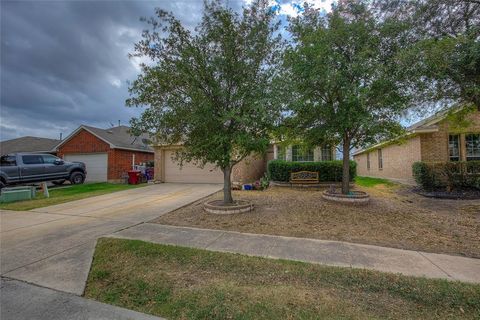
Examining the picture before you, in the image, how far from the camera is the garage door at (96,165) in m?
17.8

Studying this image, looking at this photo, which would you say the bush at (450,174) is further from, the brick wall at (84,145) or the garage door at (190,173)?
the brick wall at (84,145)

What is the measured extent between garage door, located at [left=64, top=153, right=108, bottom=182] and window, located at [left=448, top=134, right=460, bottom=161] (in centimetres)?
2163

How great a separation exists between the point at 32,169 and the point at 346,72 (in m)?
16.6

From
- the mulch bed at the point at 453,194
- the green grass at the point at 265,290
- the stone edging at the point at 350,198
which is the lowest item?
the green grass at the point at 265,290

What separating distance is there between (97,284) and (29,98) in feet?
57.5

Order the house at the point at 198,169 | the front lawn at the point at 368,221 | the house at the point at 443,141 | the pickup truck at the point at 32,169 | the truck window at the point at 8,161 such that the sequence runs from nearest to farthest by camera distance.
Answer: the front lawn at the point at 368,221 < the house at the point at 443,141 < the pickup truck at the point at 32,169 < the truck window at the point at 8,161 < the house at the point at 198,169

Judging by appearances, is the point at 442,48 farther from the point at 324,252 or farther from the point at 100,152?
the point at 100,152

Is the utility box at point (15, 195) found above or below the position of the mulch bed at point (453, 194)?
above

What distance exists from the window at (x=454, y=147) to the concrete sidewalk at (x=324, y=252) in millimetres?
10992

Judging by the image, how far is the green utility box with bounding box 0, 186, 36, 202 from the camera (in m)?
10.3

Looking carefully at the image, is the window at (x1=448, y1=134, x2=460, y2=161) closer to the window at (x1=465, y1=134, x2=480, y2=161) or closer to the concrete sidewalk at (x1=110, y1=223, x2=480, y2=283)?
the window at (x1=465, y1=134, x2=480, y2=161)

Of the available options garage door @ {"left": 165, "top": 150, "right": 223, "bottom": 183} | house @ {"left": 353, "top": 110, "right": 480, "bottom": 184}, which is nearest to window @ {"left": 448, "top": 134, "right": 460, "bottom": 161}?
house @ {"left": 353, "top": 110, "right": 480, "bottom": 184}

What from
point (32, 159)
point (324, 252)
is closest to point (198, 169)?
point (32, 159)

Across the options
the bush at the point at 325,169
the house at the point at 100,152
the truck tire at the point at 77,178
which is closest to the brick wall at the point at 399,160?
the bush at the point at 325,169
